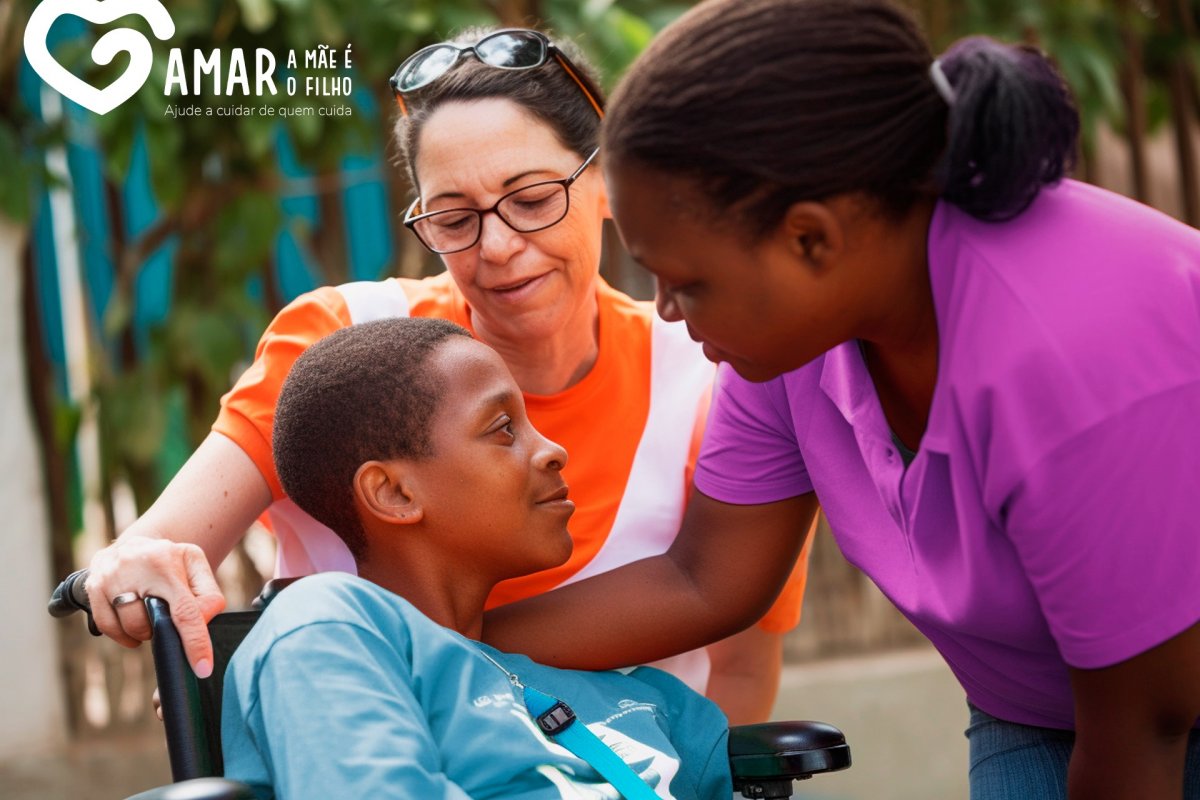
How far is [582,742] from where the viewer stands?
6.24ft

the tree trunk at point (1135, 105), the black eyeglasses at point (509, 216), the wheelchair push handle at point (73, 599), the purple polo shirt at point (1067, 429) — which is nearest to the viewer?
the purple polo shirt at point (1067, 429)

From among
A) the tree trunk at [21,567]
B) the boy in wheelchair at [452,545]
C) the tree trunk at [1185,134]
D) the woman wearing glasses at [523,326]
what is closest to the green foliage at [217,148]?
the tree trunk at [21,567]

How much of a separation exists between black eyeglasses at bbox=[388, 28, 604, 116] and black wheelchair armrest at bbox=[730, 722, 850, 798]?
3.30 ft

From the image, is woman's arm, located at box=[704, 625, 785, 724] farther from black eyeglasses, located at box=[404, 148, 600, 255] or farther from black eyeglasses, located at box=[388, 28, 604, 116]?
black eyeglasses, located at box=[388, 28, 604, 116]

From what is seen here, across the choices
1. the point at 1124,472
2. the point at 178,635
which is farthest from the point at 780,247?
the point at 178,635

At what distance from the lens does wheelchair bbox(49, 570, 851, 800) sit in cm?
184

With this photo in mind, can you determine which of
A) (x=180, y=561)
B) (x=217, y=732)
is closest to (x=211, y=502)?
(x=180, y=561)

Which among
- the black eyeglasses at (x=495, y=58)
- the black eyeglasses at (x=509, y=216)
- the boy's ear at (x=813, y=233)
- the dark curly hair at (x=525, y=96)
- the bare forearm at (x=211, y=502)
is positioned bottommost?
the bare forearm at (x=211, y=502)

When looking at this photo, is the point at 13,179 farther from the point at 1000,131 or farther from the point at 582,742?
the point at 1000,131

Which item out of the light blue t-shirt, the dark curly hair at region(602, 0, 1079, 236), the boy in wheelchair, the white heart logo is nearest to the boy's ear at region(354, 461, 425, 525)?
the boy in wheelchair

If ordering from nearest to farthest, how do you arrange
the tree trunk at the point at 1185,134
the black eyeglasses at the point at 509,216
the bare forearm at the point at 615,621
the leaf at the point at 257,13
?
the bare forearm at the point at 615,621 → the black eyeglasses at the point at 509,216 → the leaf at the point at 257,13 → the tree trunk at the point at 1185,134

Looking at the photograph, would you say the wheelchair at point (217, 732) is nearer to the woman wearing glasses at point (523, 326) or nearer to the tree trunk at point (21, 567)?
the woman wearing glasses at point (523, 326)

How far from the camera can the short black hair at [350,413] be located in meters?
2.05

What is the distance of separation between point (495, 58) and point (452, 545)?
801mm
